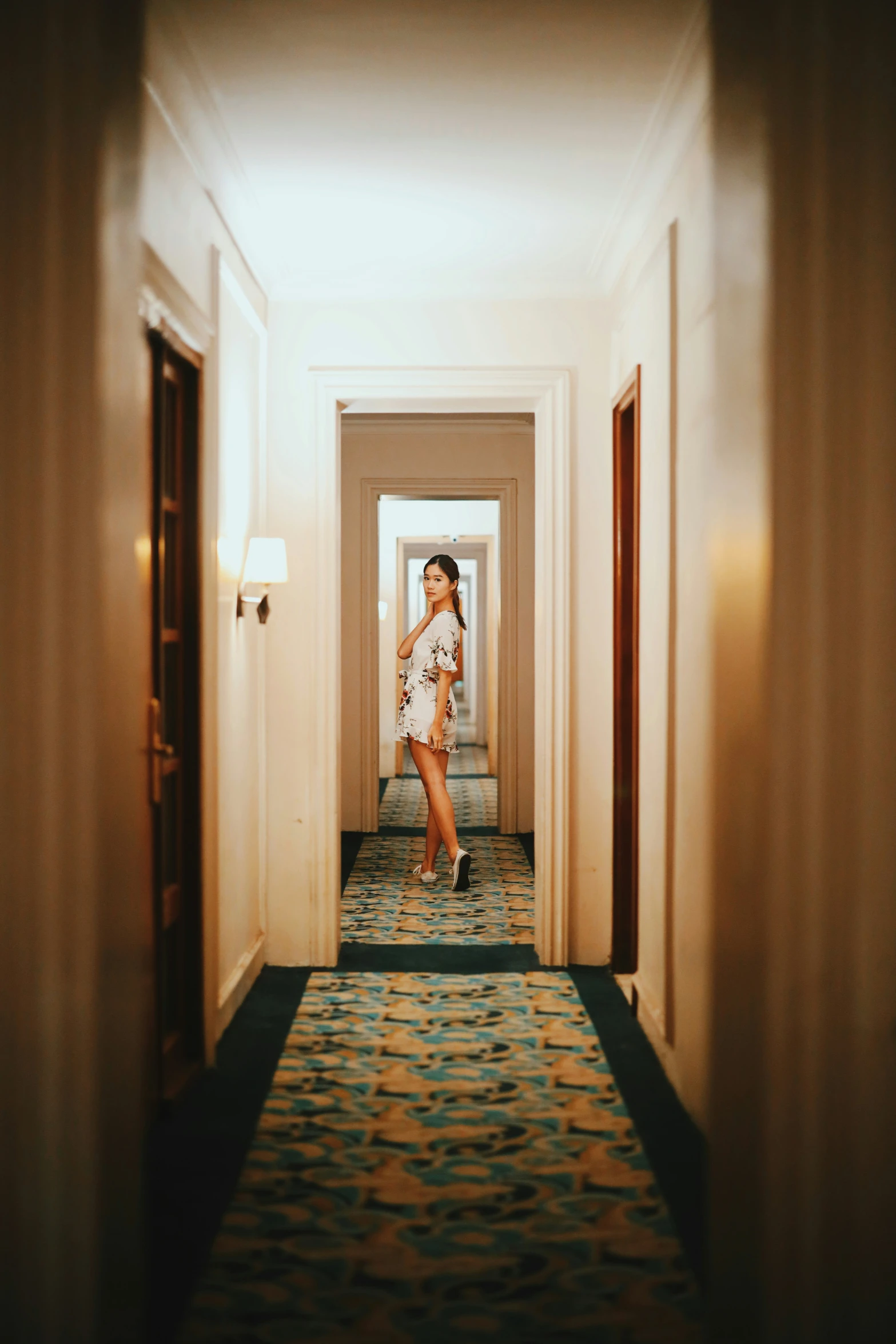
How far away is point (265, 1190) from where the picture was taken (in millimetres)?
2594

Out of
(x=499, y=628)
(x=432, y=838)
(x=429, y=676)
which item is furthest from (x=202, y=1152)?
(x=499, y=628)

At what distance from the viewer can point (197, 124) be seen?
3.02m

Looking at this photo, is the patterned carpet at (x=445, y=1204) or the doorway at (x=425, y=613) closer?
the patterned carpet at (x=445, y=1204)

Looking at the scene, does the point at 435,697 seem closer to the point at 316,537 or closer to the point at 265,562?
the point at 316,537

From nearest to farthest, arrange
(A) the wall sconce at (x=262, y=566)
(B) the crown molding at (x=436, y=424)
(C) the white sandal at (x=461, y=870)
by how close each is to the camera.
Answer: (A) the wall sconce at (x=262, y=566)
(C) the white sandal at (x=461, y=870)
(B) the crown molding at (x=436, y=424)

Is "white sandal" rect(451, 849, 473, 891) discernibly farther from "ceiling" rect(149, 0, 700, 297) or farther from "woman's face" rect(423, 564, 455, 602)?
"ceiling" rect(149, 0, 700, 297)

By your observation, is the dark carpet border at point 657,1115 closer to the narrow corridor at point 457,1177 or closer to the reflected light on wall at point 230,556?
the narrow corridor at point 457,1177

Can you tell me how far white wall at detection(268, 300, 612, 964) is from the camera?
4555 millimetres

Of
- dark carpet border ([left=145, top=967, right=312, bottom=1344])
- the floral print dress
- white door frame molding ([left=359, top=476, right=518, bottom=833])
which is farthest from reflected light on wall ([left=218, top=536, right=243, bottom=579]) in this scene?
white door frame molding ([left=359, top=476, right=518, bottom=833])

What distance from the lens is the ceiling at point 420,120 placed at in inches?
99.9

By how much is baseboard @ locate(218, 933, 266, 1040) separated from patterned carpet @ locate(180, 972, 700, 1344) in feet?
0.81

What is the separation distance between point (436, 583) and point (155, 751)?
323 cm

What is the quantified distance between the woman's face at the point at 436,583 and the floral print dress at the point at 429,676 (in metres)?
0.13

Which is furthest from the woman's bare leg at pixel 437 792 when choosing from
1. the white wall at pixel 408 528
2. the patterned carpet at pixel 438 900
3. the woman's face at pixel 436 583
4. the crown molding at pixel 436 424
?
the white wall at pixel 408 528
